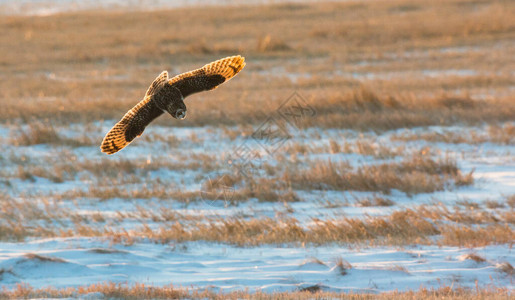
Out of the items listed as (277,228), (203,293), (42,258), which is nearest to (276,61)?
(277,228)

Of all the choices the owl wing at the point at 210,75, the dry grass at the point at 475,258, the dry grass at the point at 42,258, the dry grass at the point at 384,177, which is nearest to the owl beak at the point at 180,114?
the owl wing at the point at 210,75

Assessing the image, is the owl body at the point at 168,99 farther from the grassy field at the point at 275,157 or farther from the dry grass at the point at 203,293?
the grassy field at the point at 275,157

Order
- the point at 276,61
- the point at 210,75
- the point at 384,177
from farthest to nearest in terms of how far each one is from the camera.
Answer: the point at 276,61 → the point at 384,177 → the point at 210,75

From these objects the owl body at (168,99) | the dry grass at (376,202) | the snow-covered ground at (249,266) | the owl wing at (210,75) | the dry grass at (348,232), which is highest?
the owl wing at (210,75)

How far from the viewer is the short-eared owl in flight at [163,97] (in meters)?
4.02

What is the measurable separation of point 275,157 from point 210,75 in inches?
318

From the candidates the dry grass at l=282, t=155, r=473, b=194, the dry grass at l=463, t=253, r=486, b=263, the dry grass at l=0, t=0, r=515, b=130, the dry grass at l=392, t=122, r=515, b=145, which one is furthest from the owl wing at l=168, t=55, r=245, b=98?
the dry grass at l=0, t=0, r=515, b=130

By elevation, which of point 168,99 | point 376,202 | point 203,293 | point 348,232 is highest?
point 168,99

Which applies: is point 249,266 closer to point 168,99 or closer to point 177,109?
point 168,99

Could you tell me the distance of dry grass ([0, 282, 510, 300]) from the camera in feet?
20.4

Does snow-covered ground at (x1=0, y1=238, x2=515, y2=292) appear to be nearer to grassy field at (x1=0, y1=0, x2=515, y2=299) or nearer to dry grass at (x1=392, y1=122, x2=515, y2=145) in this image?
grassy field at (x1=0, y1=0, x2=515, y2=299)

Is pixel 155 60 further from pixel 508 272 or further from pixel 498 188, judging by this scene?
pixel 508 272

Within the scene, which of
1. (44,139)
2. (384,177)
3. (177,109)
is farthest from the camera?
(44,139)

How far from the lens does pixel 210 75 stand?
4.43m
